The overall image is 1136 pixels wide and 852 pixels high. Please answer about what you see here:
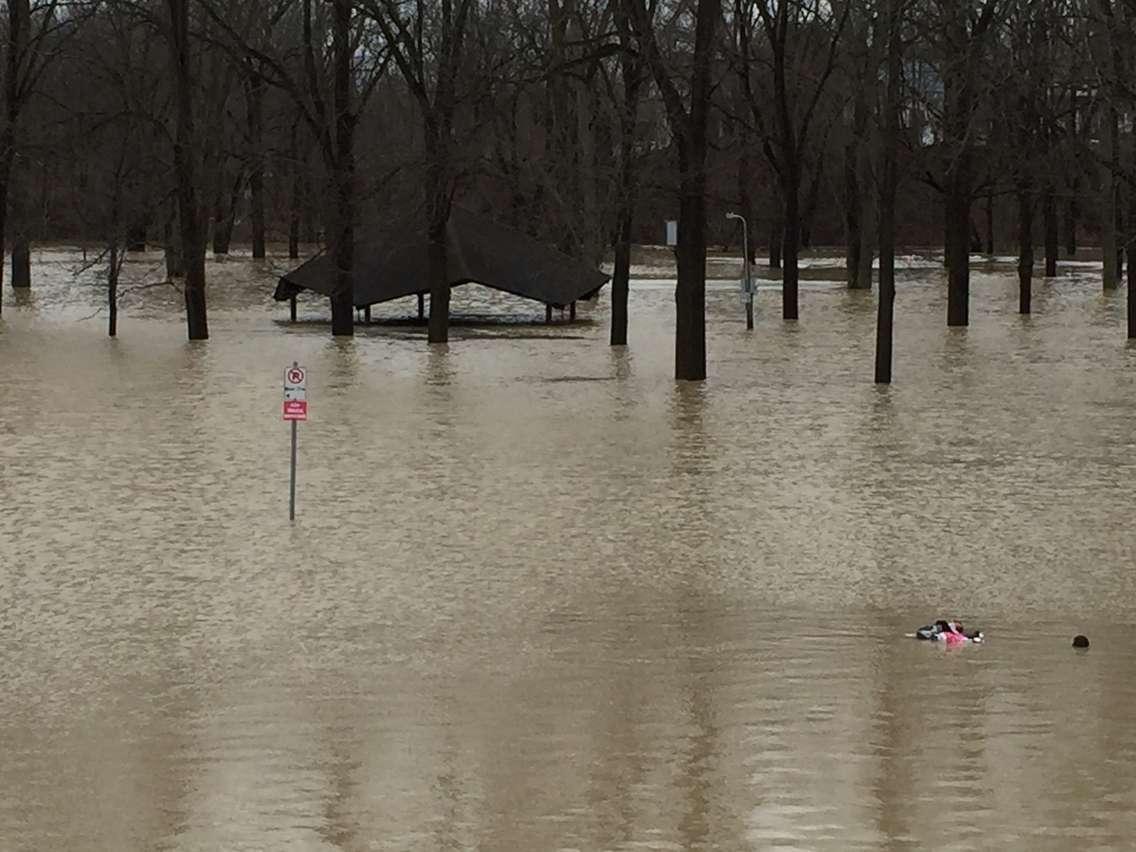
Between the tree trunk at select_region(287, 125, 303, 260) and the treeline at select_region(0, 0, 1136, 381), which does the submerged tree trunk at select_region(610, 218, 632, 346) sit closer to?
the treeline at select_region(0, 0, 1136, 381)

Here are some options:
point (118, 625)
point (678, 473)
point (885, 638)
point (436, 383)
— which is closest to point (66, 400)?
point (436, 383)

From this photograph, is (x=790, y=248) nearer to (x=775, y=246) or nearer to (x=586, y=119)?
(x=586, y=119)

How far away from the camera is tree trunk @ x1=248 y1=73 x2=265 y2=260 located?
45.3 m

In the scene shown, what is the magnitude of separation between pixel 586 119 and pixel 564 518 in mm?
36096

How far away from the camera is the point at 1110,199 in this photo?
48.5 meters

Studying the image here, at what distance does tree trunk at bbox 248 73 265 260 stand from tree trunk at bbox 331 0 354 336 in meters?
1.71

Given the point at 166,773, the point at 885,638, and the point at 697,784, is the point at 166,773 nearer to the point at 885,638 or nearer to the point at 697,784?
the point at 697,784

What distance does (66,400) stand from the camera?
30.6m

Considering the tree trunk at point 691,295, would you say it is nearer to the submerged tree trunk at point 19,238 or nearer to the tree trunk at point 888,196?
the tree trunk at point 888,196

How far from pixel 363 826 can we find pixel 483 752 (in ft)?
5.09

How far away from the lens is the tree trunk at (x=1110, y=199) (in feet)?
136

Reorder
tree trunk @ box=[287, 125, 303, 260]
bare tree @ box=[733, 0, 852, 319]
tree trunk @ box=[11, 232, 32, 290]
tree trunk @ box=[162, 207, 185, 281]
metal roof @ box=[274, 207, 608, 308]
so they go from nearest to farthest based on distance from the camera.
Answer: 1. tree trunk @ box=[287, 125, 303, 260]
2. bare tree @ box=[733, 0, 852, 319]
3. metal roof @ box=[274, 207, 608, 308]
4. tree trunk @ box=[162, 207, 185, 281]
5. tree trunk @ box=[11, 232, 32, 290]

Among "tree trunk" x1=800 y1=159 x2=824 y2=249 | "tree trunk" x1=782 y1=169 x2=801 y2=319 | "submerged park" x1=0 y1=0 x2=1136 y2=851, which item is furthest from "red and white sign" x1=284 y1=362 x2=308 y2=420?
"tree trunk" x1=800 y1=159 x2=824 y2=249

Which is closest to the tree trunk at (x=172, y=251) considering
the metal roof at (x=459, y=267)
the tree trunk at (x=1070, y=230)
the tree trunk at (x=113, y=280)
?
the metal roof at (x=459, y=267)
